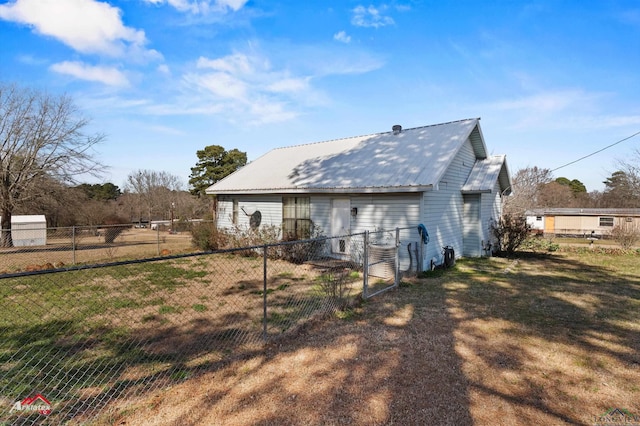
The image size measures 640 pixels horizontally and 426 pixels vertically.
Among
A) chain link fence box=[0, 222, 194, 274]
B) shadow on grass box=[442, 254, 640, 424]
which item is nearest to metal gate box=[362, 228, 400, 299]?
shadow on grass box=[442, 254, 640, 424]

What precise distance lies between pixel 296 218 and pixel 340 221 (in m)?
2.01

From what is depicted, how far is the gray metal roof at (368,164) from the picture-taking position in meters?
9.66

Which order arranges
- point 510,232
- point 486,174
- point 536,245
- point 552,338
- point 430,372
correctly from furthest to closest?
point 536,245
point 510,232
point 486,174
point 552,338
point 430,372

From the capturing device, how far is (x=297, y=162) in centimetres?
1442

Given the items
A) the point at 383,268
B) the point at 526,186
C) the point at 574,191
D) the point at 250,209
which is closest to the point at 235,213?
the point at 250,209

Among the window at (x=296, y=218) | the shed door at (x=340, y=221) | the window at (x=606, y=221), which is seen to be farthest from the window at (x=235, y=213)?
the window at (x=606, y=221)

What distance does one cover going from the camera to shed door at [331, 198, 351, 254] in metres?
10.7

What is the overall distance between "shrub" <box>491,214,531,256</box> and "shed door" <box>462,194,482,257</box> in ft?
4.99

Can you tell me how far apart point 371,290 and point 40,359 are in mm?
5602

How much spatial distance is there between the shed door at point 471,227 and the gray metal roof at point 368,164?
7.35 ft

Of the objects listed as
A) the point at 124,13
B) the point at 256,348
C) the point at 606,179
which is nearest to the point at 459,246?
the point at 256,348

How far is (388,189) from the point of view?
9.33 m

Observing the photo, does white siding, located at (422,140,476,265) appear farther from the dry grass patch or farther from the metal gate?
the dry grass patch

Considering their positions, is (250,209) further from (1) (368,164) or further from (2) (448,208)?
(2) (448,208)
